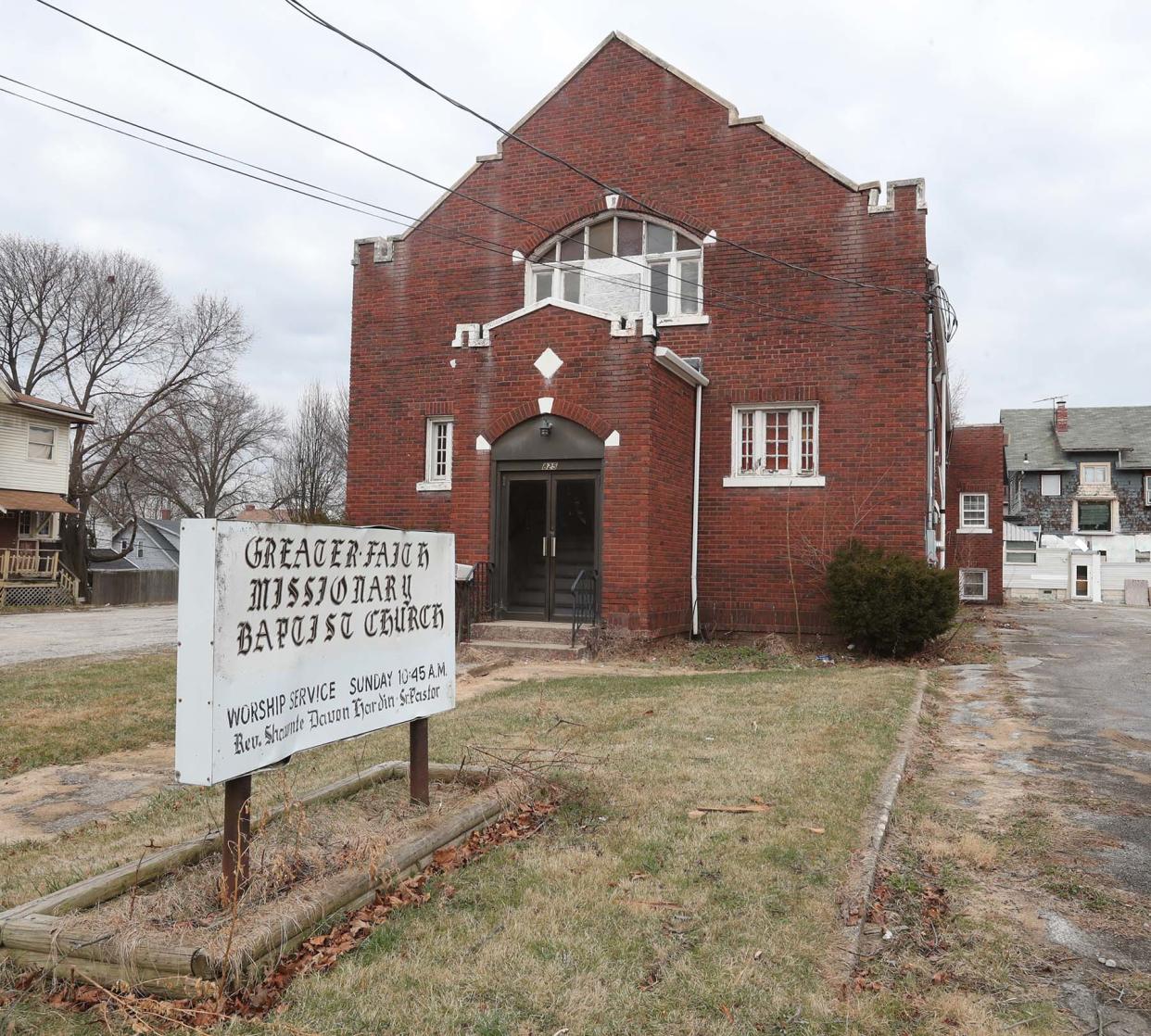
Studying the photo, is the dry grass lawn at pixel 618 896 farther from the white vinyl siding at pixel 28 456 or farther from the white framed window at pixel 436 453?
the white vinyl siding at pixel 28 456

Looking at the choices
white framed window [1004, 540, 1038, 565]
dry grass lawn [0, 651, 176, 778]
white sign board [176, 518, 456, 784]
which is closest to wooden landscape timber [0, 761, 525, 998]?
white sign board [176, 518, 456, 784]

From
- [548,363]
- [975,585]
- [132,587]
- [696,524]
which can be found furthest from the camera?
[132,587]

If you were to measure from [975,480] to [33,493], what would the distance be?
3253cm

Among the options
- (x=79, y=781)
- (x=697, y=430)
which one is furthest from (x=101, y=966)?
(x=697, y=430)

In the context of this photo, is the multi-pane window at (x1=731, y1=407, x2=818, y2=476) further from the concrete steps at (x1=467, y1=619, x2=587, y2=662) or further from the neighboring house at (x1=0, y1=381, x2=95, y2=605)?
the neighboring house at (x1=0, y1=381, x2=95, y2=605)

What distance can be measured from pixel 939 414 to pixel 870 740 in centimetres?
1531

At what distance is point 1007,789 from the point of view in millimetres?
6371

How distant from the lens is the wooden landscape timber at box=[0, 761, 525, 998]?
3178 mm

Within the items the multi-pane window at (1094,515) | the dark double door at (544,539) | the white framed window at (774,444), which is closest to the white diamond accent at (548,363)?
the dark double door at (544,539)

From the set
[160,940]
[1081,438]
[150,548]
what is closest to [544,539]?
[160,940]

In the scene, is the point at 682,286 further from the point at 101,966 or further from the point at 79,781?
the point at 101,966

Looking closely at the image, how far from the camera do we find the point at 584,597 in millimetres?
14234

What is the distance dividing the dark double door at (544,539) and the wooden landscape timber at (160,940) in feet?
32.9

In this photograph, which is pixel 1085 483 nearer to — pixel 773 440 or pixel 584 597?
pixel 773 440
